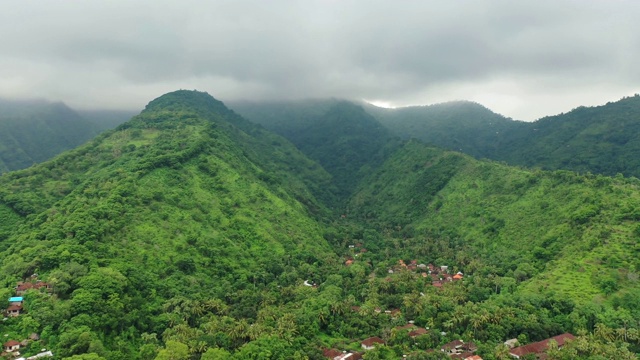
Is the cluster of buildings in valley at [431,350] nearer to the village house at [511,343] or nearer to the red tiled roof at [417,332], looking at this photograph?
the red tiled roof at [417,332]

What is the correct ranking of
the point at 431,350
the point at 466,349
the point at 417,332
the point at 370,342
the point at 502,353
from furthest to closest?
the point at 417,332 < the point at 370,342 < the point at 466,349 < the point at 431,350 < the point at 502,353

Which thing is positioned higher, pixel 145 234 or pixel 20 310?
pixel 145 234

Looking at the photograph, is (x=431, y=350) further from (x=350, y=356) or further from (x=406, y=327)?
(x=350, y=356)

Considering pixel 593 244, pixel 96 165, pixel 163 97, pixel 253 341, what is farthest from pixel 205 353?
pixel 163 97

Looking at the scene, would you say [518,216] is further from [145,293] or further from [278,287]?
[145,293]

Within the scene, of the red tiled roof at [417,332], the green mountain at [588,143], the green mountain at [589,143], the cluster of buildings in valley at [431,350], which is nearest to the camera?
the cluster of buildings in valley at [431,350]

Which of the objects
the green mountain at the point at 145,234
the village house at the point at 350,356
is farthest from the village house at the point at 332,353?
the green mountain at the point at 145,234

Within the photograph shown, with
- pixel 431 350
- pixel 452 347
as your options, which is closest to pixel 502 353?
pixel 452 347
